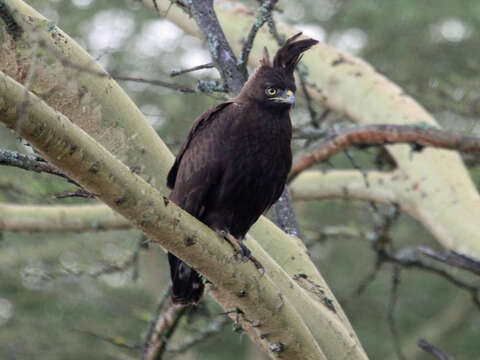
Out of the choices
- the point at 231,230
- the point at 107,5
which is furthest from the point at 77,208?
the point at 107,5

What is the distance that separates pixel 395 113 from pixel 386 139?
1.46 metres

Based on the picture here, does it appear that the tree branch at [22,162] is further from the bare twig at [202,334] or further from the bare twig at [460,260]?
the bare twig at [202,334]

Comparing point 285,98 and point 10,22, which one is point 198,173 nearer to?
point 285,98

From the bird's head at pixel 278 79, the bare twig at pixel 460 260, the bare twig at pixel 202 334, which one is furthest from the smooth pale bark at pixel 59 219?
the bare twig at pixel 460 260

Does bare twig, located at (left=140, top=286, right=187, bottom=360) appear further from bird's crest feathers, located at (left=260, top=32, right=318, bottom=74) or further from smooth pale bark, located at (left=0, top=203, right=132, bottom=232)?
bird's crest feathers, located at (left=260, top=32, right=318, bottom=74)

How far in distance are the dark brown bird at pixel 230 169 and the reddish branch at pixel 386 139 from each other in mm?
1038

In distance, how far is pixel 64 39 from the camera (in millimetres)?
3713

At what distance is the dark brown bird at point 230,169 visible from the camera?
412 cm

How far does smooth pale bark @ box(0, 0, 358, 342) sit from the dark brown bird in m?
0.14

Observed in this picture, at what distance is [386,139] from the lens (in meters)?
5.16

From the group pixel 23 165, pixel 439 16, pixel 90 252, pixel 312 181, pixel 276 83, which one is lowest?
pixel 90 252

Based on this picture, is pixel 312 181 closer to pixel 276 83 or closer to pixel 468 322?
pixel 276 83

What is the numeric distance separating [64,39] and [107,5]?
7.96 meters

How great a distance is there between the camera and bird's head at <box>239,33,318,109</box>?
173 inches
